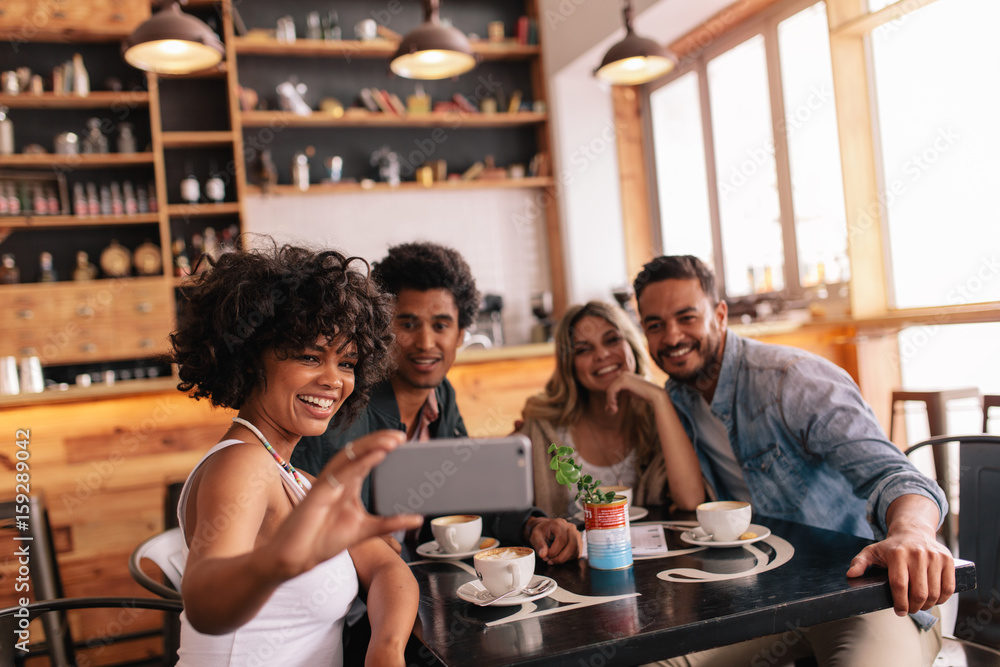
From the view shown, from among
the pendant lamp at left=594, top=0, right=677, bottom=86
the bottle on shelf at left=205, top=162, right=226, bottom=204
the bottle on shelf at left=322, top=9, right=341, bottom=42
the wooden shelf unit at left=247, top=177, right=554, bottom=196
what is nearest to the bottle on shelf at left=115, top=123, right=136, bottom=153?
the bottle on shelf at left=205, top=162, right=226, bottom=204

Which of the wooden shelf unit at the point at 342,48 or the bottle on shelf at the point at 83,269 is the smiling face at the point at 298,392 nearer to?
the wooden shelf unit at the point at 342,48

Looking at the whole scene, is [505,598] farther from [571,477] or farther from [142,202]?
[142,202]

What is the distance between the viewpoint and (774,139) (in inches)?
171

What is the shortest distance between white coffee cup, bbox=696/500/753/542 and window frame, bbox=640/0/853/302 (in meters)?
2.87

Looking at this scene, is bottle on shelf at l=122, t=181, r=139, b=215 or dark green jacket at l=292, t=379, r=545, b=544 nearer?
dark green jacket at l=292, t=379, r=545, b=544

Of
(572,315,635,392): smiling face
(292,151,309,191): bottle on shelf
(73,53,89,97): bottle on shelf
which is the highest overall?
(73,53,89,97): bottle on shelf

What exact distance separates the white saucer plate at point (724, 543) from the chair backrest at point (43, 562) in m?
1.68

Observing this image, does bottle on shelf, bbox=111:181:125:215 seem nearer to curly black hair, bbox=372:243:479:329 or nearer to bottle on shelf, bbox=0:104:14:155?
bottle on shelf, bbox=0:104:14:155

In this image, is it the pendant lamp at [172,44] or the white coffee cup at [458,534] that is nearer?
the white coffee cup at [458,534]

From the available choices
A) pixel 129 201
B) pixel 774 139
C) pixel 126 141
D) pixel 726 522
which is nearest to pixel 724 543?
pixel 726 522

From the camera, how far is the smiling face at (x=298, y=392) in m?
1.22

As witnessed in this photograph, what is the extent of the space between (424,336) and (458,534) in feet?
2.19

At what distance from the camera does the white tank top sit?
1110 millimetres

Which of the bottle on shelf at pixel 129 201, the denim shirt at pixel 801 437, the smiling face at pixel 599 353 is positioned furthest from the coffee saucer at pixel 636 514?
the bottle on shelf at pixel 129 201
